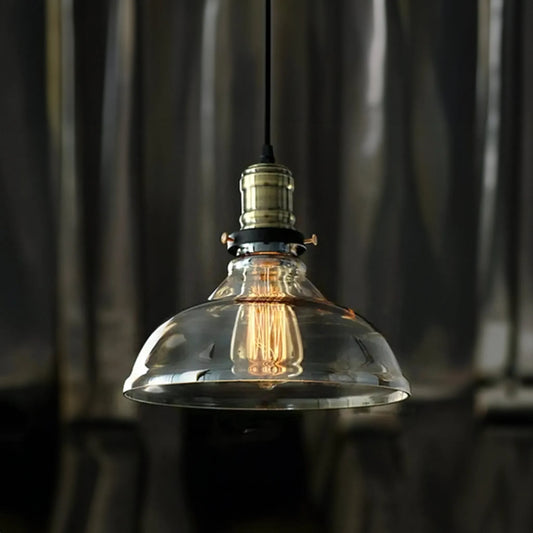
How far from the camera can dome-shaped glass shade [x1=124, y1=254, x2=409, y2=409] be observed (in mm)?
790

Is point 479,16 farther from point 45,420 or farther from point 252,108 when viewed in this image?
point 45,420

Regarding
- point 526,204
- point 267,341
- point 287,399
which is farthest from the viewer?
point 526,204

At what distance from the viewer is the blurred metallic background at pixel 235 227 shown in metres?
1.71

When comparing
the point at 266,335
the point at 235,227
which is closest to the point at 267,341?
the point at 266,335

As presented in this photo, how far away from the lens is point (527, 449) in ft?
5.61

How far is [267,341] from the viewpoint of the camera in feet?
2.82

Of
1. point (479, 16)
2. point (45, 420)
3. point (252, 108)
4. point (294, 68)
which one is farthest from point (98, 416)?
point (479, 16)

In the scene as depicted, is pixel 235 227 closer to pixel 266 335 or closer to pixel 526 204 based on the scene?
pixel 526 204

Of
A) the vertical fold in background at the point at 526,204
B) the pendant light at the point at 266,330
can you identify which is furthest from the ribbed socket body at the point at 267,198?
the vertical fold in background at the point at 526,204

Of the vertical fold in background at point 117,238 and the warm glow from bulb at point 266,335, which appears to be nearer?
the warm glow from bulb at point 266,335

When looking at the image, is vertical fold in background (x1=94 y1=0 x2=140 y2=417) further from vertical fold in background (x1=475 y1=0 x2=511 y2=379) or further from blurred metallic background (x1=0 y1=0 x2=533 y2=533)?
vertical fold in background (x1=475 y1=0 x2=511 y2=379)

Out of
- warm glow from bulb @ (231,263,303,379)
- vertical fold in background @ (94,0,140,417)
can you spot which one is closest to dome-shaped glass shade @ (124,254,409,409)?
warm glow from bulb @ (231,263,303,379)

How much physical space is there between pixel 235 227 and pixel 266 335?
35.9 inches

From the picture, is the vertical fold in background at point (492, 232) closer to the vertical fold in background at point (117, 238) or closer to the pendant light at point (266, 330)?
the vertical fold in background at point (117, 238)
